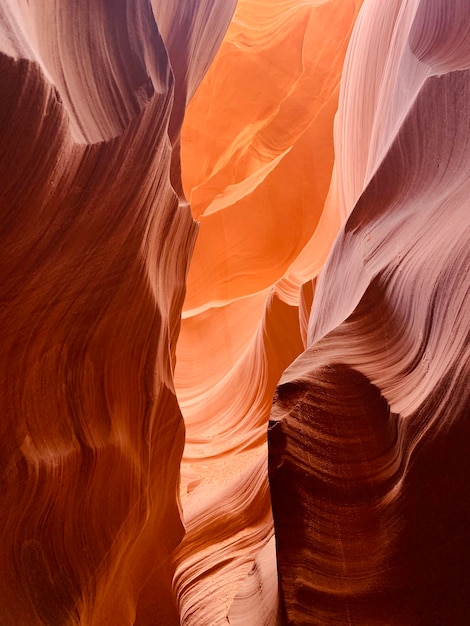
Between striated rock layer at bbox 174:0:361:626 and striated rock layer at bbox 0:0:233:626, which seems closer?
striated rock layer at bbox 0:0:233:626

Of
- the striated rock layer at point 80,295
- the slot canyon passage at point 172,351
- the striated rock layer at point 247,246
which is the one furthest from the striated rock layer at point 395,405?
the striated rock layer at point 247,246

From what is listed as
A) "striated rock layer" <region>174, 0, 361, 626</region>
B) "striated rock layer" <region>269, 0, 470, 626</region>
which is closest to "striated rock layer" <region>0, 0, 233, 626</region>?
"striated rock layer" <region>269, 0, 470, 626</region>

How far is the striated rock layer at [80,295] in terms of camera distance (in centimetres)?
139

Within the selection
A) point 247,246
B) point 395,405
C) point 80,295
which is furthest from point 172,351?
point 247,246

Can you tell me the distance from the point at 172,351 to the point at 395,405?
134 cm

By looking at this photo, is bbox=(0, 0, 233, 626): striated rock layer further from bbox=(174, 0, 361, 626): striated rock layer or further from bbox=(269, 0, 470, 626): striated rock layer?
bbox=(174, 0, 361, 626): striated rock layer

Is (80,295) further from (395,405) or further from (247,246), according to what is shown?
(247,246)

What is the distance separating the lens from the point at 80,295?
5.21ft

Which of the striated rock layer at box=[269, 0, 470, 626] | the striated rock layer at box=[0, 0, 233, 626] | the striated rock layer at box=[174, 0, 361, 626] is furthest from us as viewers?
the striated rock layer at box=[174, 0, 361, 626]

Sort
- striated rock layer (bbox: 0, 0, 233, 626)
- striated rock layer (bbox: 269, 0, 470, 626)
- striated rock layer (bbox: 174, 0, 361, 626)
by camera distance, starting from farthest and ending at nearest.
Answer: striated rock layer (bbox: 174, 0, 361, 626)
striated rock layer (bbox: 0, 0, 233, 626)
striated rock layer (bbox: 269, 0, 470, 626)

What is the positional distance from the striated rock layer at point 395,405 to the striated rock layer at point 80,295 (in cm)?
57

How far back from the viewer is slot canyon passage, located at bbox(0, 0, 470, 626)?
1.25m

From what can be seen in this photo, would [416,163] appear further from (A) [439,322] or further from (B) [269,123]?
(B) [269,123]

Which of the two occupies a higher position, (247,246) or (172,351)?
(247,246)
